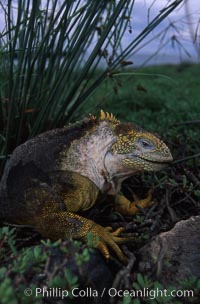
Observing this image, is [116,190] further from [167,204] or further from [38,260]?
[38,260]

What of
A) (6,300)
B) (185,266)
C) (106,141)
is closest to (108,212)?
(106,141)

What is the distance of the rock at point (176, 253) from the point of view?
1.67m

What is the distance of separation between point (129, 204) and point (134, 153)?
15.7 inches

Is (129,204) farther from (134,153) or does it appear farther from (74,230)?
(74,230)

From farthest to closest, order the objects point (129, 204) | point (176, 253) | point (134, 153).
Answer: point (129, 204) → point (134, 153) → point (176, 253)

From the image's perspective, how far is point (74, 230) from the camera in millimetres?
1779

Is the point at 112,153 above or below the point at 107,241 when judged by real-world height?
above

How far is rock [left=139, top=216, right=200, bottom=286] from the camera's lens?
167 cm

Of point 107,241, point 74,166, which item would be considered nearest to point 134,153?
point 74,166

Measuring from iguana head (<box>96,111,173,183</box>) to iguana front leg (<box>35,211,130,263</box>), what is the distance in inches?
11.4

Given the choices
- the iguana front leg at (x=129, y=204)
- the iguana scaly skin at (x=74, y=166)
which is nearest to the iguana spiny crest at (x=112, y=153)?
the iguana scaly skin at (x=74, y=166)

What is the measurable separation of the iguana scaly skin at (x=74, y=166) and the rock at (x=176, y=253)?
0.15 m

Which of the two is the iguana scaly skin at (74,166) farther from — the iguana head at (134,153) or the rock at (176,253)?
the rock at (176,253)

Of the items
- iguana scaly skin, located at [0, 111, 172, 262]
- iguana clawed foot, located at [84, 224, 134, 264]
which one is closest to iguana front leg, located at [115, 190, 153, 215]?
iguana scaly skin, located at [0, 111, 172, 262]
